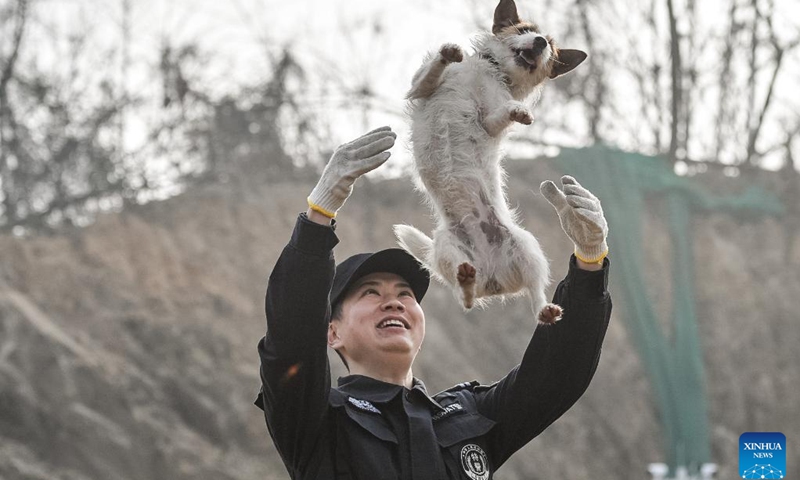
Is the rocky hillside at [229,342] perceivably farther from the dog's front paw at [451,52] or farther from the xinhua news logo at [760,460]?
the dog's front paw at [451,52]

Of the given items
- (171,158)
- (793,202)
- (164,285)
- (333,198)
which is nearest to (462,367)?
(164,285)

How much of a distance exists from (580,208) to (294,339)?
1.05 metres

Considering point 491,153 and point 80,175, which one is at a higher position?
point 80,175

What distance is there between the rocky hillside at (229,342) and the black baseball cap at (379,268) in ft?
15.3

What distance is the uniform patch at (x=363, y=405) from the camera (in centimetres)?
358

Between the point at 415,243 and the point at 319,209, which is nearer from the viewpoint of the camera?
the point at 319,209

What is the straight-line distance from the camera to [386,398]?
11.9ft

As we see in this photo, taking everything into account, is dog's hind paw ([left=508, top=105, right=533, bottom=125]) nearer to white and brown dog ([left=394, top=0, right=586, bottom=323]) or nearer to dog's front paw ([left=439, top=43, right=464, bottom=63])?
white and brown dog ([left=394, top=0, right=586, bottom=323])

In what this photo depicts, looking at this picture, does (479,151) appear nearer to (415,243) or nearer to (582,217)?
(415,243)

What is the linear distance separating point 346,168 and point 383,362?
2.61ft

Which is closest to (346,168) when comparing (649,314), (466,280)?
(466,280)

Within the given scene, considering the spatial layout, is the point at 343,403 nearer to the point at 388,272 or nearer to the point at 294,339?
the point at 294,339

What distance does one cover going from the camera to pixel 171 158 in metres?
11.2

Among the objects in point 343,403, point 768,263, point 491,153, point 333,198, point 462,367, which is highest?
point 768,263
